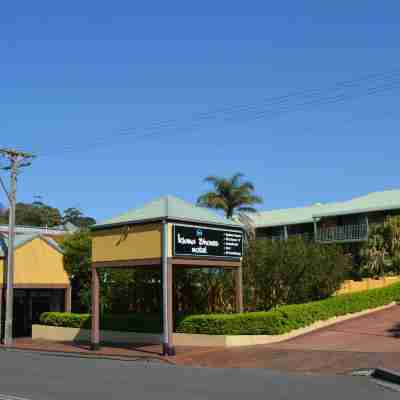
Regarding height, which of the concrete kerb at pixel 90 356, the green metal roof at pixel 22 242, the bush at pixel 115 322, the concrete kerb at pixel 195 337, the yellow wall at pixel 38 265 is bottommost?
the concrete kerb at pixel 90 356

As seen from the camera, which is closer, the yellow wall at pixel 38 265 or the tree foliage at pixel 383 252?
the yellow wall at pixel 38 265

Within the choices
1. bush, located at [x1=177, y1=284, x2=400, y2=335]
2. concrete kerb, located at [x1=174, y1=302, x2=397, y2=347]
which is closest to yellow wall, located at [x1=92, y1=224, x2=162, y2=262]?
bush, located at [x1=177, y1=284, x2=400, y2=335]

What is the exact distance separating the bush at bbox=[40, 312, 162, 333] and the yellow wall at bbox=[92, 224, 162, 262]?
3.99 meters

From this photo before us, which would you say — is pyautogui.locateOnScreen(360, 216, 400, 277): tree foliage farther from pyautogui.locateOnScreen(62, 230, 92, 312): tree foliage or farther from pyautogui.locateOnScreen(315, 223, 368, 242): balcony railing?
pyautogui.locateOnScreen(62, 230, 92, 312): tree foliage

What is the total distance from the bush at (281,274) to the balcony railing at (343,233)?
636 inches

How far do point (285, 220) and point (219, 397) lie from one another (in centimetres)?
3966

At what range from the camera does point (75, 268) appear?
33.2 metres

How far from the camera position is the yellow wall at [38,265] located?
31.4 metres

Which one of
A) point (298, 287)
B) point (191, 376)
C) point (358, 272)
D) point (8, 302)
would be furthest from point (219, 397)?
point (358, 272)

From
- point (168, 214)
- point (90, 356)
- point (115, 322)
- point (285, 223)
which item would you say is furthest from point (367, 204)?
point (90, 356)

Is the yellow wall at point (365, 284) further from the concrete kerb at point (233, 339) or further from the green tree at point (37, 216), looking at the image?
the green tree at point (37, 216)

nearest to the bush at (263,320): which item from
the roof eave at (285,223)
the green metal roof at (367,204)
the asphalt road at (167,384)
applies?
the asphalt road at (167,384)

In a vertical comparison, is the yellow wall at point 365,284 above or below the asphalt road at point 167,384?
above

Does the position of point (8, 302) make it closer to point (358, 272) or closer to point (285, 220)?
point (358, 272)
